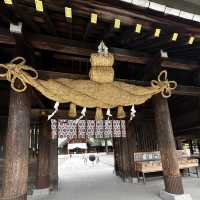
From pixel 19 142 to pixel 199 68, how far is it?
505 cm

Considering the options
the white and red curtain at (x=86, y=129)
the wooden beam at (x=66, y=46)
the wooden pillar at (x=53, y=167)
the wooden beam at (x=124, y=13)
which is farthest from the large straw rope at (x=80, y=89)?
the wooden pillar at (x=53, y=167)

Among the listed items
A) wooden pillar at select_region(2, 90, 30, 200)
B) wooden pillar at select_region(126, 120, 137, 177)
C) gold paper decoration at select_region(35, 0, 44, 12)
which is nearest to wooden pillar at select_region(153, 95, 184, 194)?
wooden pillar at select_region(2, 90, 30, 200)

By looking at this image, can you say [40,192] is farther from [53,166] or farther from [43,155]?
[43,155]

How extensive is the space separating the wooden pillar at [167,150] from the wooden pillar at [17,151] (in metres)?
3.15

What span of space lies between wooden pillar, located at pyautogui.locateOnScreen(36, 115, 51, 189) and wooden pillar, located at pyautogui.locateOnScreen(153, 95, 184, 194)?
4.36 m

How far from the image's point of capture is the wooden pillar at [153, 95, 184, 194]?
13.3ft

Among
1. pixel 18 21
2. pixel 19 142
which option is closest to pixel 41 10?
pixel 18 21

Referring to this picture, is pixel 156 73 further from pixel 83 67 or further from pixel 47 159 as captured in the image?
pixel 47 159

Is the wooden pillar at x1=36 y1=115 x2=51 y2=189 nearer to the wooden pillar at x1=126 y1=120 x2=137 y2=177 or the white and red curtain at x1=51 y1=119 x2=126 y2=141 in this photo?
the white and red curtain at x1=51 y1=119 x2=126 y2=141

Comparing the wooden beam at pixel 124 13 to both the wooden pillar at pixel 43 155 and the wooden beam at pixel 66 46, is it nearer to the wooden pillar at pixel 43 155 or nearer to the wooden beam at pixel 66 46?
the wooden beam at pixel 66 46

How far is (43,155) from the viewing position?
6.62m

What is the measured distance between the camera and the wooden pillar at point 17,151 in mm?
2713

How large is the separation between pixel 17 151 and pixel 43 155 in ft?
13.3

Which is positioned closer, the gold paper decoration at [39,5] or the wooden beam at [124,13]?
the gold paper decoration at [39,5]
